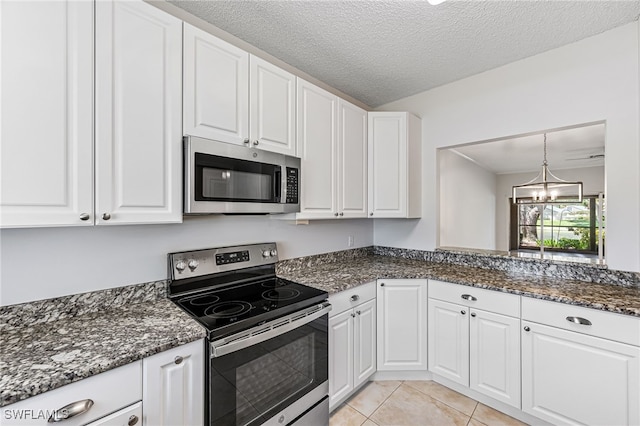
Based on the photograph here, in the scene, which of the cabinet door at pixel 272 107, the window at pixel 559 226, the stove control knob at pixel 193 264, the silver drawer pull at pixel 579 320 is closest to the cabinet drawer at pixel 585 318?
the silver drawer pull at pixel 579 320

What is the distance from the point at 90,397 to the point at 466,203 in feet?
17.3

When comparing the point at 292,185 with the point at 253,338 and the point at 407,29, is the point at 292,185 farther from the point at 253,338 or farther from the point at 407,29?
the point at 407,29

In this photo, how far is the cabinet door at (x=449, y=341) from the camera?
6.68ft

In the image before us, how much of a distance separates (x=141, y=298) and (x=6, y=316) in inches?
19.3

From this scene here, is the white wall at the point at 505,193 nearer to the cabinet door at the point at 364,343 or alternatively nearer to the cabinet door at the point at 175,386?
the cabinet door at the point at 364,343

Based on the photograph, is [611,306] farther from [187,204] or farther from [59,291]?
[59,291]

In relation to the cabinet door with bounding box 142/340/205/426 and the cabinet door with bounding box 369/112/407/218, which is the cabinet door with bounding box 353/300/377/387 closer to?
the cabinet door with bounding box 369/112/407/218

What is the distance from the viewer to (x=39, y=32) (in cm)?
104

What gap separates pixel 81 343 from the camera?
1.06 meters

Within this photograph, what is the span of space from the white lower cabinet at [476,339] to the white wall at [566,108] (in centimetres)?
78

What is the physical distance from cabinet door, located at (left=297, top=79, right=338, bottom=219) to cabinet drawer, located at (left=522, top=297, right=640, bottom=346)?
4.82 ft

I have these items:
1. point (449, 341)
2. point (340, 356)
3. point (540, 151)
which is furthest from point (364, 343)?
point (540, 151)

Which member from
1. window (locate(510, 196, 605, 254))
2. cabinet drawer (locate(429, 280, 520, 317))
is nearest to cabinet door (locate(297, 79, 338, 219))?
cabinet drawer (locate(429, 280, 520, 317))

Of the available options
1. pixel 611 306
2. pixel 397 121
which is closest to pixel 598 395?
pixel 611 306
